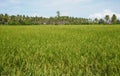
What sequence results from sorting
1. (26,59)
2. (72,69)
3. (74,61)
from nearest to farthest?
(72,69), (74,61), (26,59)

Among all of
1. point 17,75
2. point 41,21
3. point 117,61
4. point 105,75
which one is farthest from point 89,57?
point 41,21

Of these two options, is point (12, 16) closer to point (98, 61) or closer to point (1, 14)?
point (1, 14)

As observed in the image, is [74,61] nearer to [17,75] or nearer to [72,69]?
[72,69]

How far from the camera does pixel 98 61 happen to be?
458 centimetres

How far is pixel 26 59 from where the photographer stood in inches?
192

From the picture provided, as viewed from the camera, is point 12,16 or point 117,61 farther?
point 12,16

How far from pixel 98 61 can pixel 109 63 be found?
0.45 m

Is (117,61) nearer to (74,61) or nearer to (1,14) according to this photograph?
(74,61)

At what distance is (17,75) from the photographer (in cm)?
356

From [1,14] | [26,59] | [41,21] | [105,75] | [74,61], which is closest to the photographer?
[105,75]

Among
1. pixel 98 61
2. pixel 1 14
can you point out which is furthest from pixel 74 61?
pixel 1 14

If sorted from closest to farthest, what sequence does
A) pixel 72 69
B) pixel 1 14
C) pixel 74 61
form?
pixel 72 69 < pixel 74 61 < pixel 1 14

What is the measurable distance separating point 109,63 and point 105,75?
64 centimetres

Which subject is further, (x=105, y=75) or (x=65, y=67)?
(x=65, y=67)
